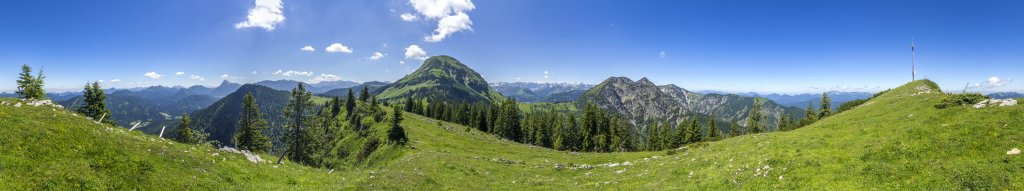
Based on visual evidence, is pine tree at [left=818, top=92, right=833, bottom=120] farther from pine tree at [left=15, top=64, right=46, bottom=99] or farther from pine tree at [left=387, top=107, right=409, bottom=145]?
pine tree at [left=15, top=64, right=46, bottom=99]

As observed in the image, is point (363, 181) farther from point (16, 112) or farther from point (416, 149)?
point (416, 149)

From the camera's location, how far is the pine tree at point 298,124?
207ft

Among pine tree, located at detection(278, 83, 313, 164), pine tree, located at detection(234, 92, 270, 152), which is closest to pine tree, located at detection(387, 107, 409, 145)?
pine tree, located at detection(278, 83, 313, 164)

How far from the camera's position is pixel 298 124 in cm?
6562

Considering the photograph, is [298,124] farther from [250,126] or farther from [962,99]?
[962,99]

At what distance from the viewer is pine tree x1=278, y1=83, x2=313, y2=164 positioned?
207ft

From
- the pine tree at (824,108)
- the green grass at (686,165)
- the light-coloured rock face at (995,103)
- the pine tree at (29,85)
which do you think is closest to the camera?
the green grass at (686,165)

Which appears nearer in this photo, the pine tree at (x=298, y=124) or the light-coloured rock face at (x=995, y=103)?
the light-coloured rock face at (x=995, y=103)

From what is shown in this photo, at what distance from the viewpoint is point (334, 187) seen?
25.9 metres

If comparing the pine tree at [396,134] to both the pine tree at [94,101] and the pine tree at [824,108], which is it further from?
the pine tree at [824,108]

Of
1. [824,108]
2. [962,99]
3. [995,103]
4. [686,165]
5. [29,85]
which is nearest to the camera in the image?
[995,103]

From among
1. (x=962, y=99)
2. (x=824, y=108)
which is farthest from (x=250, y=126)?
(x=824, y=108)

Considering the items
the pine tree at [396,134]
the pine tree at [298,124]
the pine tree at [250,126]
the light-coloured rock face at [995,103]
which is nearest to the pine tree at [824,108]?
the light-coloured rock face at [995,103]

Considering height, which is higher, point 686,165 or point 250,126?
point 250,126
